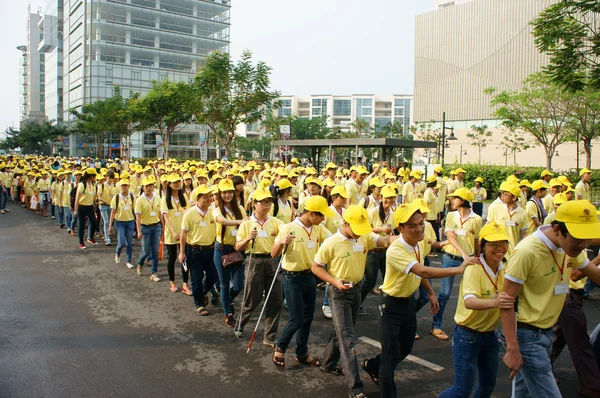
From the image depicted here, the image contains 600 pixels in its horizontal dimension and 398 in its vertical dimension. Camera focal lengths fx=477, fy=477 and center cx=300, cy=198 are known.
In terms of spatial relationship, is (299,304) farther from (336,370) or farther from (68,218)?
(68,218)

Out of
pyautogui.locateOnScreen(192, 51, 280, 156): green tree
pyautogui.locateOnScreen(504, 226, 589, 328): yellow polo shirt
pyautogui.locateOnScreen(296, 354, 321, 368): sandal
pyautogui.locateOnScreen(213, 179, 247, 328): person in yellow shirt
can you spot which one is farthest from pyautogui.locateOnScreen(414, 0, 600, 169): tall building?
pyautogui.locateOnScreen(504, 226, 589, 328): yellow polo shirt

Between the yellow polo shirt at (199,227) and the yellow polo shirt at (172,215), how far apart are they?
1227 millimetres

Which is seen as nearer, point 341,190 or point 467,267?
point 467,267

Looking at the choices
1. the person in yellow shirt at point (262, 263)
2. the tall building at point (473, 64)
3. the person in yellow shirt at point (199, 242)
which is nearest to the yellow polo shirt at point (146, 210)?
the person in yellow shirt at point (199, 242)

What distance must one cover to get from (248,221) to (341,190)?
1.40 metres

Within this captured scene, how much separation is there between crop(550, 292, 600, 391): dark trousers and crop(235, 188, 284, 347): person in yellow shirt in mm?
3105

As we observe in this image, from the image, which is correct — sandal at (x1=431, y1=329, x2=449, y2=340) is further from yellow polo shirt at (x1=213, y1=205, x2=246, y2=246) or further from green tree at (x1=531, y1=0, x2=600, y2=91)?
green tree at (x1=531, y1=0, x2=600, y2=91)

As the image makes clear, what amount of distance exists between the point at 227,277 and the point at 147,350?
138 cm

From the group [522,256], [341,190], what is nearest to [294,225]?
[341,190]

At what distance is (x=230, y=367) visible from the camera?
5.38 meters

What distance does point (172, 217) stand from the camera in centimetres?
836

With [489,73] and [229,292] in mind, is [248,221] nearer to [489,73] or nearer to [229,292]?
[229,292]

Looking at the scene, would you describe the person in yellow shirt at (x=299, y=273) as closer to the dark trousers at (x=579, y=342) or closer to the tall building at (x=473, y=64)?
the dark trousers at (x=579, y=342)

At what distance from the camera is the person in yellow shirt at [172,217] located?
27.0 ft
